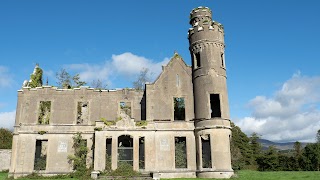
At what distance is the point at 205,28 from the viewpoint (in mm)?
26391

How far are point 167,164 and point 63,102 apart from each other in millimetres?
10954

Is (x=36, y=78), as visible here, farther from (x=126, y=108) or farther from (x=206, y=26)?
(x=206, y=26)

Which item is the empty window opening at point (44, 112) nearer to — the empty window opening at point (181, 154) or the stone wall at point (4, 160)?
the empty window opening at point (181, 154)

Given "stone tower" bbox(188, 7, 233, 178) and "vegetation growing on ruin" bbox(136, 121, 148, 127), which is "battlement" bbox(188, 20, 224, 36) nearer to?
"stone tower" bbox(188, 7, 233, 178)

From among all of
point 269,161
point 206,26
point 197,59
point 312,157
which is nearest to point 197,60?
point 197,59

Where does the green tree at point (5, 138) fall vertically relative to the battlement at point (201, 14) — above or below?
below

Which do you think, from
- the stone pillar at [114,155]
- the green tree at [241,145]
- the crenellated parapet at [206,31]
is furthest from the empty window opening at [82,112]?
the green tree at [241,145]

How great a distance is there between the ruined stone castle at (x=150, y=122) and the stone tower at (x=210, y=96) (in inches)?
3.0

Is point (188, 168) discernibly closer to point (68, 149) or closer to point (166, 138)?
point (166, 138)

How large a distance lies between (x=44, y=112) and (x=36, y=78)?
4591mm

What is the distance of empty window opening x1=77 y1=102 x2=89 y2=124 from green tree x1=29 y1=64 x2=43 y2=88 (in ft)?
18.0

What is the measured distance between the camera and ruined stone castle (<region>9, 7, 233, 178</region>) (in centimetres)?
2406

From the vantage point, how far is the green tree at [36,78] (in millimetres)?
29859

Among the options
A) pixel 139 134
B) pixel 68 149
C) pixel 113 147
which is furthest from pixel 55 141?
pixel 139 134
